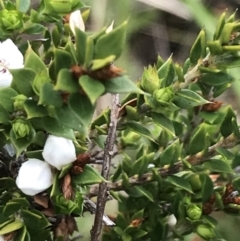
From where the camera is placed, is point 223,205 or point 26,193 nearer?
point 26,193

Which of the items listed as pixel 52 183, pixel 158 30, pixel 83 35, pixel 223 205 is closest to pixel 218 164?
pixel 223 205

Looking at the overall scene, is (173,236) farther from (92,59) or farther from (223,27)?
(92,59)

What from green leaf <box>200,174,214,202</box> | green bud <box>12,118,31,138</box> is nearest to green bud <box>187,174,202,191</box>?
green leaf <box>200,174,214,202</box>

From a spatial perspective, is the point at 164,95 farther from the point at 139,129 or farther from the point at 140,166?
the point at 140,166

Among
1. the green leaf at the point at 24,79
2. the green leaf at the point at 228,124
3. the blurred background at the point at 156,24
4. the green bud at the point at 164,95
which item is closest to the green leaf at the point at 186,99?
the green bud at the point at 164,95

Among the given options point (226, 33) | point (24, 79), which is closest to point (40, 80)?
point (24, 79)

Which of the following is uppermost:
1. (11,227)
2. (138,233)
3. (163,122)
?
(163,122)

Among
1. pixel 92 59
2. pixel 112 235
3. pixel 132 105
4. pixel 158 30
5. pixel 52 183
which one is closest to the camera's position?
pixel 92 59
